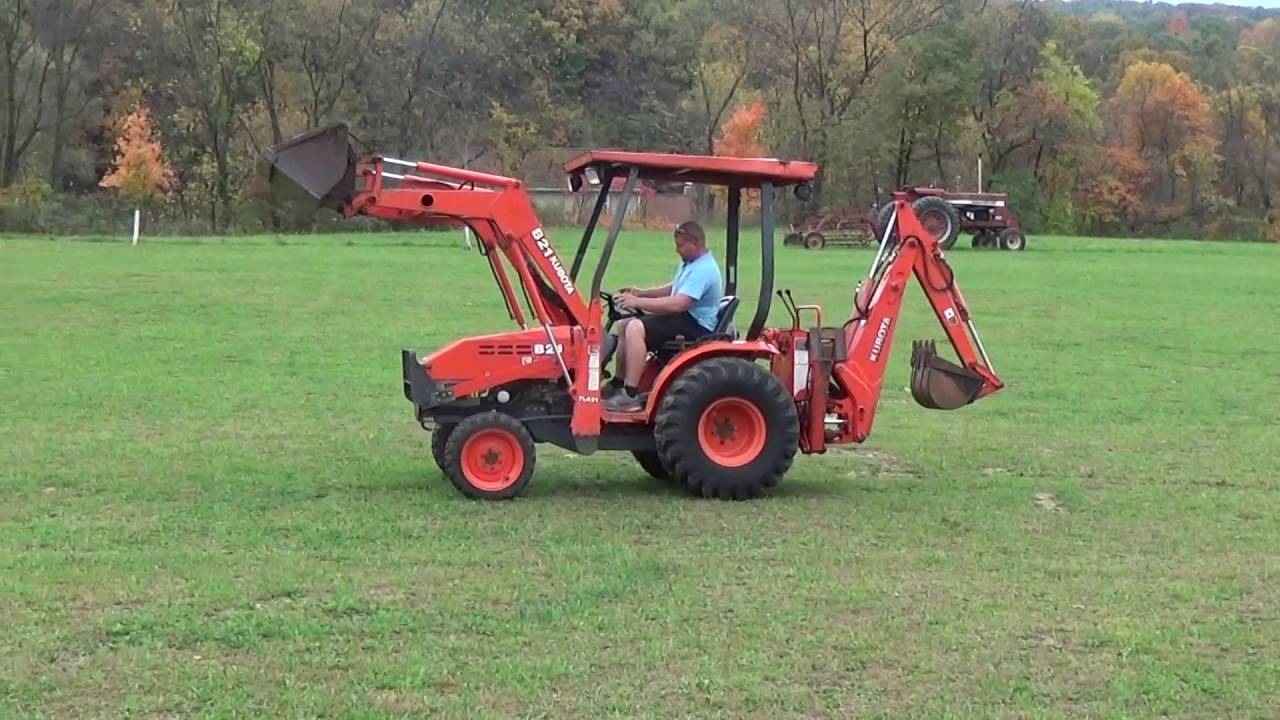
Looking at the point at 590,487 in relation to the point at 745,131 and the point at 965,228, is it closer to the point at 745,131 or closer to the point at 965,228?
the point at 965,228

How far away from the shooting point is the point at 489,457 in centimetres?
988

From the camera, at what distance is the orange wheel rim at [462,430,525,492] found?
32.2 ft

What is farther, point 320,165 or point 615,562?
point 320,165

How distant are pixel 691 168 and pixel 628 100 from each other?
73804 millimetres

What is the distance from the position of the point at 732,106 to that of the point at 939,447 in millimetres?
68503

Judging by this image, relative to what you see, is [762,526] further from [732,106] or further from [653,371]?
[732,106]

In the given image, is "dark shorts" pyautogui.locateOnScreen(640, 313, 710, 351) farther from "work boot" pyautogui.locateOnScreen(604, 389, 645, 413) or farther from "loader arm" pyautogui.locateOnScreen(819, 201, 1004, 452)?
"loader arm" pyautogui.locateOnScreen(819, 201, 1004, 452)

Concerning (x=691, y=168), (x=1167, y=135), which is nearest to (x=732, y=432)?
(x=691, y=168)

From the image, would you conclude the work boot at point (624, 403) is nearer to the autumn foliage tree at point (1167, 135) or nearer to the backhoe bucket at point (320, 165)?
the backhoe bucket at point (320, 165)

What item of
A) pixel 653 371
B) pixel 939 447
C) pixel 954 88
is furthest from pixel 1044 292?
pixel 954 88

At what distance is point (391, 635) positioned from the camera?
6.82 m

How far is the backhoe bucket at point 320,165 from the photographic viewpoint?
9.44m

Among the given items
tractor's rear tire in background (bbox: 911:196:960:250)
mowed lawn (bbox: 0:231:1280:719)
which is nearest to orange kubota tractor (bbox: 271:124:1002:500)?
mowed lawn (bbox: 0:231:1280:719)

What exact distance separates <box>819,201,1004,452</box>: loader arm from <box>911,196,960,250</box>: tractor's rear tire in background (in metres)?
0.30
